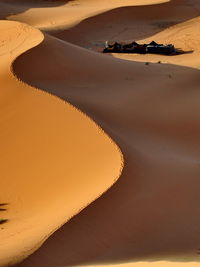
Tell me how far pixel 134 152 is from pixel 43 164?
4.30ft

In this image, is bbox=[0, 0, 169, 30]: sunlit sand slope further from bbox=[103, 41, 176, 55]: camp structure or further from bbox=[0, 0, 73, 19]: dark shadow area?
bbox=[103, 41, 176, 55]: camp structure

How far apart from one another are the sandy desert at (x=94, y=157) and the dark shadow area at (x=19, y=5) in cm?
903

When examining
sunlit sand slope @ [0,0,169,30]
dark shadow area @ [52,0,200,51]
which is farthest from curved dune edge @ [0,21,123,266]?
sunlit sand slope @ [0,0,169,30]

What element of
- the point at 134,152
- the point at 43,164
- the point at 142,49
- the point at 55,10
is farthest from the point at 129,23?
the point at 43,164

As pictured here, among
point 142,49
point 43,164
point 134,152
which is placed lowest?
point 43,164

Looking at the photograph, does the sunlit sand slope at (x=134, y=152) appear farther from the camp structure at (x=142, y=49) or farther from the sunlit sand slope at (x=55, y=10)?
the sunlit sand slope at (x=55, y=10)

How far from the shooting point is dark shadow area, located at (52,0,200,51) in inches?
829

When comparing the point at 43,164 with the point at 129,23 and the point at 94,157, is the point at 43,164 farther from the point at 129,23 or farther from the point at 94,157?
the point at 129,23

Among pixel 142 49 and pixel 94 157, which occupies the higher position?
pixel 142 49

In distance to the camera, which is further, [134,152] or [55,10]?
[55,10]

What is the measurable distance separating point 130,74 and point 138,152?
16.7 ft

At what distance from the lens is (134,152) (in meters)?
8.26

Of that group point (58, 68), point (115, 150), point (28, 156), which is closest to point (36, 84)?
point (58, 68)

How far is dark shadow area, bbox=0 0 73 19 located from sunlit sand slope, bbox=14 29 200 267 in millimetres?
11265
